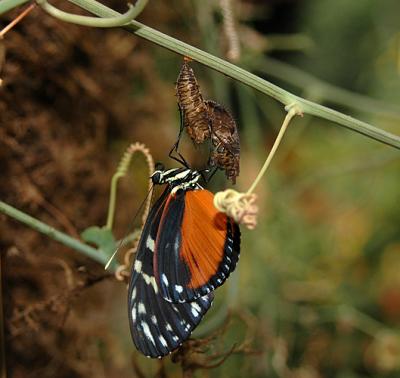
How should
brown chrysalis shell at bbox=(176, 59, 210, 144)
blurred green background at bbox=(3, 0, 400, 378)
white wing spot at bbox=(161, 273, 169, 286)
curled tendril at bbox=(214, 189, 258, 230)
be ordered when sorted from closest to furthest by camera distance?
curled tendril at bbox=(214, 189, 258, 230), brown chrysalis shell at bbox=(176, 59, 210, 144), white wing spot at bbox=(161, 273, 169, 286), blurred green background at bbox=(3, 0, 400, 378)

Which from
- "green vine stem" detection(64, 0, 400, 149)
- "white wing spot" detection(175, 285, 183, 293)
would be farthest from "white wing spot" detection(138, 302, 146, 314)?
"green vine stem" detection(64, 0, 400, 149)

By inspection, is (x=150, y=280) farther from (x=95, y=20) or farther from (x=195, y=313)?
(x=95, y=20)

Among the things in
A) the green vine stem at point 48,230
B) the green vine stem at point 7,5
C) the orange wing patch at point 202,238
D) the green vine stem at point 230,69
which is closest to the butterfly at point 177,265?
the orange wing patch at point 202,238

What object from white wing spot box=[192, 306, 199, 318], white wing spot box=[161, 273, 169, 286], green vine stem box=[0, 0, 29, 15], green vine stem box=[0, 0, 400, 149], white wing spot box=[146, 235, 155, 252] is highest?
green vine stem box=[0, 0, 400, 149]

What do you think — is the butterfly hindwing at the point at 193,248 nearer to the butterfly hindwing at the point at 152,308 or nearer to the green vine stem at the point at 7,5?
the butterfly hindwing at the point at 152,308

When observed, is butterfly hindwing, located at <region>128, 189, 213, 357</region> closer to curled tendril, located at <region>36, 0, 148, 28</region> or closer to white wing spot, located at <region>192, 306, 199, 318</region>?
white wing spot, located at <region>192, 306, 199, 318</region>

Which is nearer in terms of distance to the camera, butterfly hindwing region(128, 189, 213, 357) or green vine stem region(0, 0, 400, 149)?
green vine stem region(0, 0, 400, 149)

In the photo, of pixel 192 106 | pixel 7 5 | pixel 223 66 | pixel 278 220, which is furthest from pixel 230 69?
pixel 278 220
